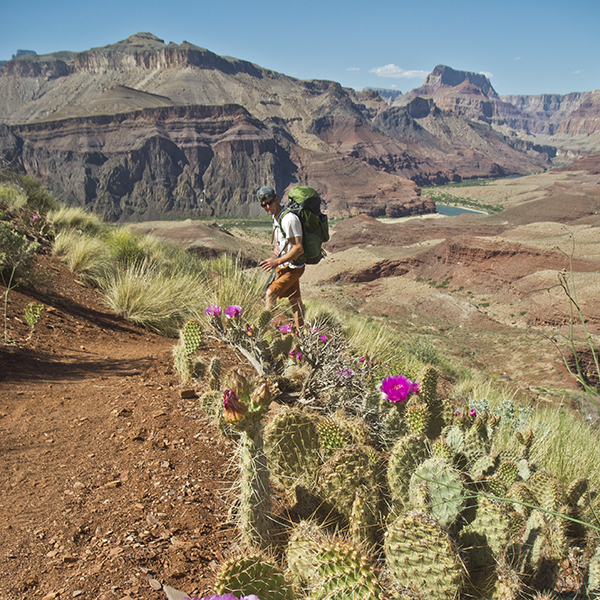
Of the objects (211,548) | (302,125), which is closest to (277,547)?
(211,548)

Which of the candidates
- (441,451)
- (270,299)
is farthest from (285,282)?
(441,451)

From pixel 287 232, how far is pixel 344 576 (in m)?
3.37

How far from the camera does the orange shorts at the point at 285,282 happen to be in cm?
448

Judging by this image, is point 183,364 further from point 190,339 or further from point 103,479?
point 103,479

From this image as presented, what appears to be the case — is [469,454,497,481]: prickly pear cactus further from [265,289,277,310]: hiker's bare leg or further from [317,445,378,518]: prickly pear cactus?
[265,289,277,310]: hiker's bare leg

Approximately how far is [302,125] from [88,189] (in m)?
81.0

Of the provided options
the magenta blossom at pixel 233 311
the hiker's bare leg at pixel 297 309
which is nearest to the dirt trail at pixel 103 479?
the magenta blossom at pixel 233 311

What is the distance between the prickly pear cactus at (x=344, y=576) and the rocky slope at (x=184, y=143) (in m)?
87.1

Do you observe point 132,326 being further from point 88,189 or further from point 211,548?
point 88,189

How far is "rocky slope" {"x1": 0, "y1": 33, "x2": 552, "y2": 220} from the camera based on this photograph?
346ft

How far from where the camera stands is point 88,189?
104 m

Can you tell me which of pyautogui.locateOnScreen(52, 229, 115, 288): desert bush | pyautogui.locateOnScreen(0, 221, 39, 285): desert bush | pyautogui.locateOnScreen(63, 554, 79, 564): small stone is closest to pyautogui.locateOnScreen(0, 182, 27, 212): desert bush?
pyautogui.locateOnScreen(52, 229, 115, 288): desert bush

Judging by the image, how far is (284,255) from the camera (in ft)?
14.2

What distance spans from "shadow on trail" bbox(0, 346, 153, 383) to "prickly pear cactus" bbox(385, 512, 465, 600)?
293 cm
